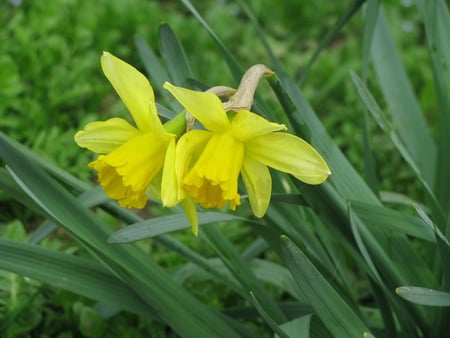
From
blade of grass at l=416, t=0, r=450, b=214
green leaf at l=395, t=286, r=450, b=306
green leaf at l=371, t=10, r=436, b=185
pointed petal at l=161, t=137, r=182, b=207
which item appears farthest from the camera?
green leaf at l=371, t=10, r=436, b=185

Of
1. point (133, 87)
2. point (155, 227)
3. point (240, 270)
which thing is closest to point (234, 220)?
point (240, 270)

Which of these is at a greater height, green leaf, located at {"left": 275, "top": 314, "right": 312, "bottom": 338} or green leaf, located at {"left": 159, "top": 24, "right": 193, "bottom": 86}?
green leaf, located at {"left": 159, "top": 24, "right": 193, "bottom": 86}

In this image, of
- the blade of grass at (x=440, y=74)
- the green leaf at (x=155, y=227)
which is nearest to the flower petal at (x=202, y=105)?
the green leaf at (x=155, y=227)

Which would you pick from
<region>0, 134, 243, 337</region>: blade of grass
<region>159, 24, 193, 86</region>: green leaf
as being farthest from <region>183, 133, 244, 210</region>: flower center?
<region>159, 24, 193, 86</region>: green leaf

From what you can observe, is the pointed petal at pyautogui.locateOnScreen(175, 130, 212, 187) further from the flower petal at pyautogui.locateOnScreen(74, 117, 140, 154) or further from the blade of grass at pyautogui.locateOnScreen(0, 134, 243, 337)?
the blade of grass at pyautogui.locateOnScreen(0, 134, 243, 337)

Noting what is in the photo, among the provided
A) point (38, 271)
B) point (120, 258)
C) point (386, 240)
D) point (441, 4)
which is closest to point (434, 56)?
point (441, 4)

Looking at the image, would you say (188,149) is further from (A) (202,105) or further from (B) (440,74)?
(B) (440,74)

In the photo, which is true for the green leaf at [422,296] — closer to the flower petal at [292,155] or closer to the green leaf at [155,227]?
the flower petal at [292,155]
